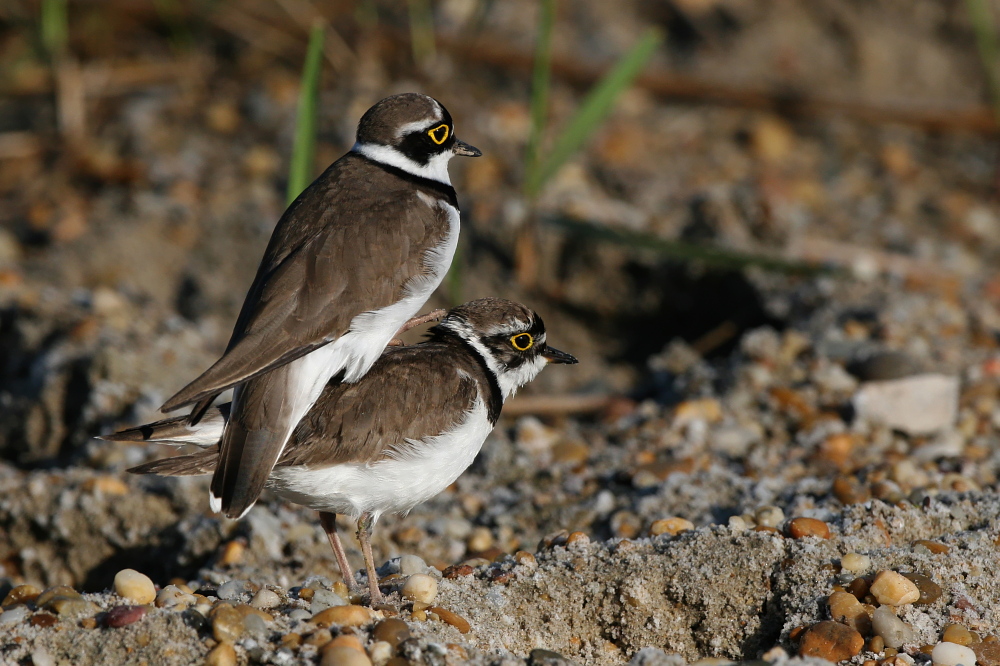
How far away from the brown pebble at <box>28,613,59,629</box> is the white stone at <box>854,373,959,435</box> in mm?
3434

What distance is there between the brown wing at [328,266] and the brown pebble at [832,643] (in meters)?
1.66

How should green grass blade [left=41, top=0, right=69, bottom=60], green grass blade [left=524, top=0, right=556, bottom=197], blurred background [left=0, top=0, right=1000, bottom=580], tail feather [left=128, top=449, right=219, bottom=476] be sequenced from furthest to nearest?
green grass blade [left=41, top=0, right=69, bottom=60] < green grass blade [left=524, top=0, right=556, bottom=197] < blurred background [left=0, top=0, right=1000, bottom=580] < tail feather [left=128, top=449, right=219, bottom=476]

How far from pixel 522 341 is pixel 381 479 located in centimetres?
77

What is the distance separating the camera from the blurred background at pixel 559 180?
549cm

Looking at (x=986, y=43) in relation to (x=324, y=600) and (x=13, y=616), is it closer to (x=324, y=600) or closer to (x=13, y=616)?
(x=324, y=600)

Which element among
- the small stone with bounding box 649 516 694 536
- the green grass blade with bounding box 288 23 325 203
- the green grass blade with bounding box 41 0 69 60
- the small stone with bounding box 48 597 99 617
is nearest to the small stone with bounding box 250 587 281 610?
the small stone with bounding box 48 597 99 617

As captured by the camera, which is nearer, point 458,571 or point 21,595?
point 21,595

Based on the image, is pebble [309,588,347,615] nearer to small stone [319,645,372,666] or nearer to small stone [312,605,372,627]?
small stone [312,605,372,627]

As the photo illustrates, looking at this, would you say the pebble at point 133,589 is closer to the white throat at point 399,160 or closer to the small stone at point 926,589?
the white throat at point 399,160

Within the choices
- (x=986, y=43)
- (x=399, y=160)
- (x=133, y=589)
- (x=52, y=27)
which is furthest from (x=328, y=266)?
(x=986, y=43)

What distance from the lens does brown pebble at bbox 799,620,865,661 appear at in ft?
10.1

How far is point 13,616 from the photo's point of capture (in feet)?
10.2

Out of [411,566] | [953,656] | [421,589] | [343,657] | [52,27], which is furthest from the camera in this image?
[52,27]

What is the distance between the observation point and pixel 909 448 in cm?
477
